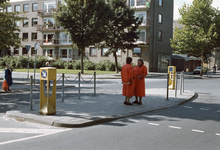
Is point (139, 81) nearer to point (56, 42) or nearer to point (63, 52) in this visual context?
point (56, 42)

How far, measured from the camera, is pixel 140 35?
143 feet

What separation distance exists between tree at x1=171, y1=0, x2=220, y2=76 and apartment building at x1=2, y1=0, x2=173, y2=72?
788 cm

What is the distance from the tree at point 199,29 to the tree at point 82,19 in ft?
34.9

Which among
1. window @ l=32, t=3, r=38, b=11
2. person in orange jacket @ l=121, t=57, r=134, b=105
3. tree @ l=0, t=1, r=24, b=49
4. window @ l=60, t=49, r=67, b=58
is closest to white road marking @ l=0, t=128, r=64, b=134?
person in orange jacket @ l=121, t=57, r=134, b=105

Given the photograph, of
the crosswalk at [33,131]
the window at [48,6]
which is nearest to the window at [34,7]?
the window at [48,6]

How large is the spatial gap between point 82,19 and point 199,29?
48.3 feet

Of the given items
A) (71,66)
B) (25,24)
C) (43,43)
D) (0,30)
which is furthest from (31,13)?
(0,30)

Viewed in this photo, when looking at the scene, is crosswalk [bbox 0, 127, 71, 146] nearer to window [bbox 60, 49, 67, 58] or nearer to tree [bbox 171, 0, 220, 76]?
tree [bbox 171, 0, 220, 76]

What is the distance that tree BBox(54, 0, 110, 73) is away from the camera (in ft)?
92.1

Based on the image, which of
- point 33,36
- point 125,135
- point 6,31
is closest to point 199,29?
point 6,31

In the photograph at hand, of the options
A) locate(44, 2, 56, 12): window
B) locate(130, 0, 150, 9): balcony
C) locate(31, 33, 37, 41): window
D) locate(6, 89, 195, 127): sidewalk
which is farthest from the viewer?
locate(31, 33, 37, 41): window

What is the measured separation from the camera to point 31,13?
175 feet

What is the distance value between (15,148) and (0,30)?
17315 millimetres

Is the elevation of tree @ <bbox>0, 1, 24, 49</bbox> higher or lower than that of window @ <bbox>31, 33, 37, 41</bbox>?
lower
